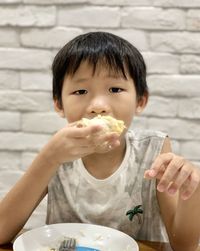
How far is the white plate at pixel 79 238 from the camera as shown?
0.85 metres

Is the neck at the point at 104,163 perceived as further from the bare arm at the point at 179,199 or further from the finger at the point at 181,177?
the finger at the point at 181,177

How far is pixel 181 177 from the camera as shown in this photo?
2.60ft

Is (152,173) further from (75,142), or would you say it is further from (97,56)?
(97,56)

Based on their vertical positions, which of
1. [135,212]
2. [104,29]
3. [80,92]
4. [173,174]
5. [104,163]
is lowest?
[135,212]

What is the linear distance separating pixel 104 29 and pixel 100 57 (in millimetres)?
577

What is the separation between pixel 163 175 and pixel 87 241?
0.81 ft

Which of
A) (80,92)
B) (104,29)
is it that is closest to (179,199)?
(80,92)

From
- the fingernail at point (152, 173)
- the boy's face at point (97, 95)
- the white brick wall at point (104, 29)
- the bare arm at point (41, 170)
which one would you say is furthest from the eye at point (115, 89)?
the white brick wall at point (104, 29)

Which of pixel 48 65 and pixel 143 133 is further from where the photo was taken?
pixel 48 65

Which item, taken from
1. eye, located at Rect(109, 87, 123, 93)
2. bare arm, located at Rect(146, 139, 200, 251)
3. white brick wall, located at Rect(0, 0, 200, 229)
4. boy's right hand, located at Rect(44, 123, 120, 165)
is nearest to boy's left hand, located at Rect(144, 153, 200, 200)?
bare arm, located at Rect(146, 139, 200, 251)

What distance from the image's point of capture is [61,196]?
3.63ft

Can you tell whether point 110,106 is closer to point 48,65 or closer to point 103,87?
point 103,87

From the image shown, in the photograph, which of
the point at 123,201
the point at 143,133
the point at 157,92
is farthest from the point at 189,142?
the point at 123,201

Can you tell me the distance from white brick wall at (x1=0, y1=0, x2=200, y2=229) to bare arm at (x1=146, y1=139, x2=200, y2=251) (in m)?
0.44
